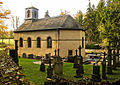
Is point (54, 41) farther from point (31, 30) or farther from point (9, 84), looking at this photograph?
point (9, 84)

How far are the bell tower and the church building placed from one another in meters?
1.67

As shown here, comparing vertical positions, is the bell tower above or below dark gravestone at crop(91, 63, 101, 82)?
above

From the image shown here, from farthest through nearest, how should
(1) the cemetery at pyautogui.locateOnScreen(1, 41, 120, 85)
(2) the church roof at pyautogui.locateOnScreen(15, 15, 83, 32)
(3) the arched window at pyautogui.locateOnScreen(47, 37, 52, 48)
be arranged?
(3) the arched window at pyautogui.locateOnScreen(47, 37, 52, 48) → (2) the church roof at pyautogui.locateOnScreen(15, 15, 83, 32) → (1) the cemetery at pyautogui.locateOnScreen(1, 41, 120, 85)

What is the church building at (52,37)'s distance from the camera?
19.6 meters

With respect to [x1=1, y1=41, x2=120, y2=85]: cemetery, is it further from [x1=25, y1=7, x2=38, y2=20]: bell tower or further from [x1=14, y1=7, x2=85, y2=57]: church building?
[x1=25, y1=7, x2=38, y2=20]: bell tower

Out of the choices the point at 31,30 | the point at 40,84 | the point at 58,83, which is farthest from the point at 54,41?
the point at 58,83

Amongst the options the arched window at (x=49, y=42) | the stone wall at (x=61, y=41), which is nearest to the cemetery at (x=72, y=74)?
the stone wall at (x=61, y=41)

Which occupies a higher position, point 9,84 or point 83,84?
A: point 9,84

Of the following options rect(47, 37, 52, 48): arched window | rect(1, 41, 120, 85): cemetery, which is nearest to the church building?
rect(47, 37, 52, 48): arched window

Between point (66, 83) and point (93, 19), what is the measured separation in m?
36.9

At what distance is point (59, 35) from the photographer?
19.4 metres

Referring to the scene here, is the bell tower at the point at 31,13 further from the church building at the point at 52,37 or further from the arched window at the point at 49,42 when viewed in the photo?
the arched window at the point at 49,42

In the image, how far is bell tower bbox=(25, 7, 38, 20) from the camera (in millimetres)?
25859

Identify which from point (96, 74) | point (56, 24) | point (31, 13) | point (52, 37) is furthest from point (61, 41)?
point (96, 74)
